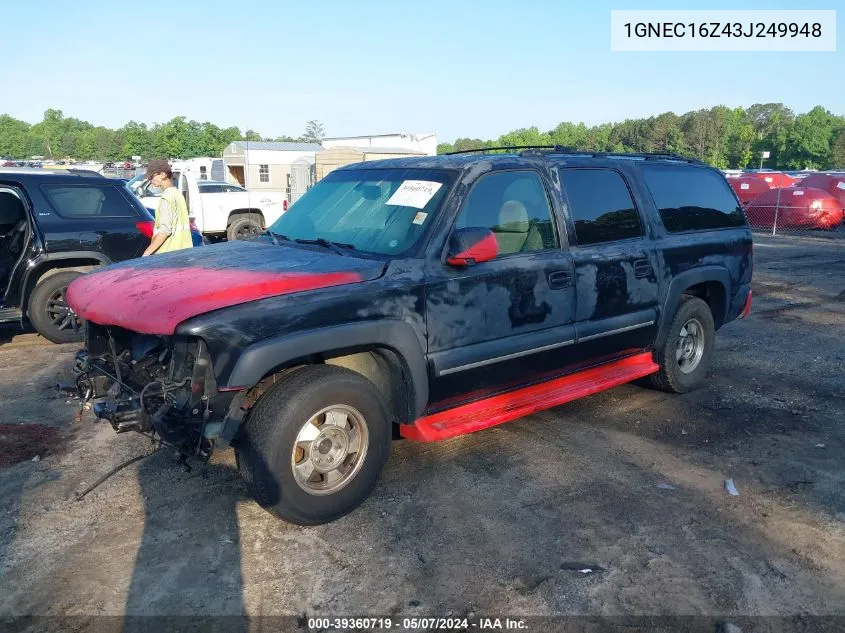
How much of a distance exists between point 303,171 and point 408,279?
2878 centimetres

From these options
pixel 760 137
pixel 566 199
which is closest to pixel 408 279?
pixel 566 199

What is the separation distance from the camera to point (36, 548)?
11.3ft

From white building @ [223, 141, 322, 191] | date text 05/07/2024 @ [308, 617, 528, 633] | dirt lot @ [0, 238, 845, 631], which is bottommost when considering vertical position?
date text 05/07/2024 @ [308, 617, 528, 633]

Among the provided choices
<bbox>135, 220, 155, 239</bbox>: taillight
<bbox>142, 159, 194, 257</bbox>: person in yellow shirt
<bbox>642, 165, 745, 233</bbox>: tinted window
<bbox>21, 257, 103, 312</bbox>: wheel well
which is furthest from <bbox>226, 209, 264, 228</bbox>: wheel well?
<bbox>642, 165, 745, 233</bbox>: tinted window

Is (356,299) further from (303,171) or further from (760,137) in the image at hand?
(760,137)

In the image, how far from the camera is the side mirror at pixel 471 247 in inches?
152

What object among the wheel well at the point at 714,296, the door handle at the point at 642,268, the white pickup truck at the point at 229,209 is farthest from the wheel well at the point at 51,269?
the white pickup truck at the point at 229,209

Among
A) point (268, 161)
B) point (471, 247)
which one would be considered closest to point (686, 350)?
point (471, 247)

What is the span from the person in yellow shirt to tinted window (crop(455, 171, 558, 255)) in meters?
3.31

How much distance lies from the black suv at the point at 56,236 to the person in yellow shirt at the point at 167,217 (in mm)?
1304

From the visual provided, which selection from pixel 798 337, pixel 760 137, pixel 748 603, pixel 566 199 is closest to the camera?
pixel 748 603

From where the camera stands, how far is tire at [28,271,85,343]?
7121mm

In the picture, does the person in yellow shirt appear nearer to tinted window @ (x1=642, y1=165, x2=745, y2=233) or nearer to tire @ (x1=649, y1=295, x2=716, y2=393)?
tinted window @ (x1=642, y1=165, x2=745, y2=233)

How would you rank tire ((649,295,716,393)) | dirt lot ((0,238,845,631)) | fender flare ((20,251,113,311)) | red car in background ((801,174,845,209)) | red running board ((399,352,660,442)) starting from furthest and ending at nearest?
1. red car in background ((801,174,845,209))
2. fender flare ((20,251,113,311))
3. tire ((649,295,716,393))
4. red running board ((399,352,660,442))
5. dirt lot ((0,238,845,631))
